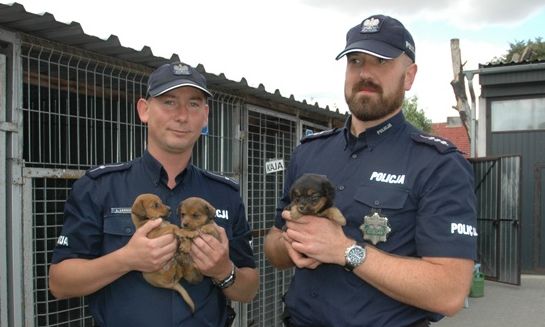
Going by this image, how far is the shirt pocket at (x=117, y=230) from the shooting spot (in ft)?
7.84

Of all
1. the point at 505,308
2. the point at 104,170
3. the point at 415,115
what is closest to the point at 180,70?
the point at 104,170

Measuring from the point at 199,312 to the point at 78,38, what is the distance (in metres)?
1.84

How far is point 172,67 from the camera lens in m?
2.54

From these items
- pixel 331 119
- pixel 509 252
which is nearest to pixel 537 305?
pixel 509 252

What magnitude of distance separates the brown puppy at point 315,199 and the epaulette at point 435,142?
474 mm

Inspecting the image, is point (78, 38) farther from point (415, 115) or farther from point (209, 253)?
point (415, 115)

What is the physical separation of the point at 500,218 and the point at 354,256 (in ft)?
28.7

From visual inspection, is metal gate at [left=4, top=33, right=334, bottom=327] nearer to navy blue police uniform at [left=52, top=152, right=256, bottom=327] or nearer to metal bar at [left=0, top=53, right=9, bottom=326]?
metal bar at [left=0, top=53, right=9, bottom=326]

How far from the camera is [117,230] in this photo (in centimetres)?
239

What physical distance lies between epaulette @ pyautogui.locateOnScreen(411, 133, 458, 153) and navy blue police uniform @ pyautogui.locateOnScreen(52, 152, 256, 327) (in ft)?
3.32

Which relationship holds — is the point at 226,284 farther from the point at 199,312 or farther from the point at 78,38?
the point at 78,38

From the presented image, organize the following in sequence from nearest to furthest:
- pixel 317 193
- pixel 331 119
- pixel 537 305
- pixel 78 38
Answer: pixel 317 193 < pixel 78 38 < pixel 331 119 < pixel 537 305

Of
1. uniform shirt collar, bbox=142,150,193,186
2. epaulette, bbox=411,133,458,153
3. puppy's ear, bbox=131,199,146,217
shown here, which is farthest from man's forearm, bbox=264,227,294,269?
epaulette, bbox=411,133,458,153

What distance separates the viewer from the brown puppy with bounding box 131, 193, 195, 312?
2197 millimetres
